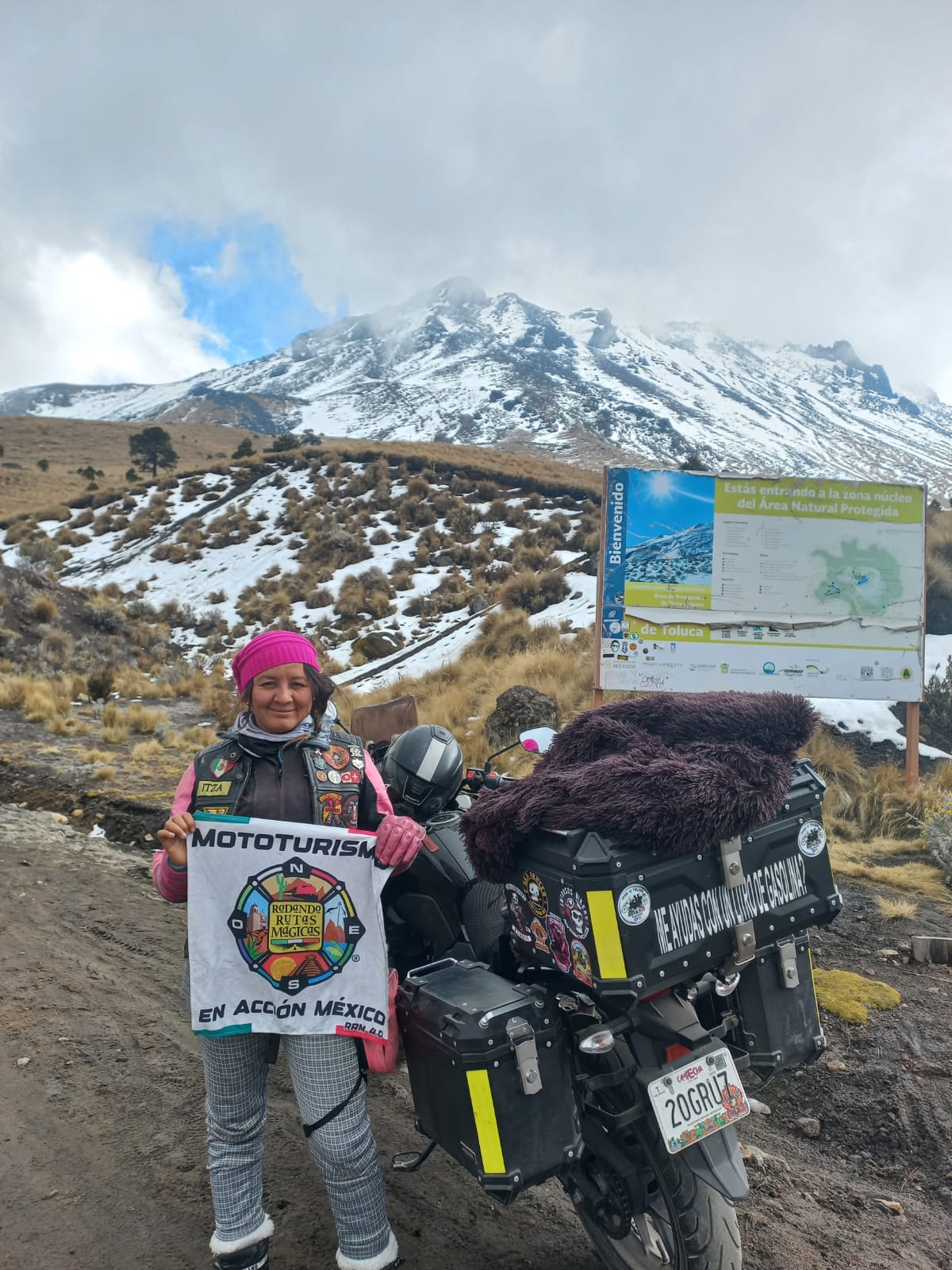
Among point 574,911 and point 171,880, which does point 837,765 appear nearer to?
point 574,911

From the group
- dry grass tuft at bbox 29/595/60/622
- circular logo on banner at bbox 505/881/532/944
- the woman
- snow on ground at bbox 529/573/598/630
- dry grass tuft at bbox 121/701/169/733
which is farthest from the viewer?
dry grass tuft at bbox 29/595/60/622

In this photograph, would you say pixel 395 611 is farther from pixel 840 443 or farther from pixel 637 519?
pixel 840 443

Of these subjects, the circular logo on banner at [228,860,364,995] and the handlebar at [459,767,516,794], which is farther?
the handlebar at [459,767,516,794]

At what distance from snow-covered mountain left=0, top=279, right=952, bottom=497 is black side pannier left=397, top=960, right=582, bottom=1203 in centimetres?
7340

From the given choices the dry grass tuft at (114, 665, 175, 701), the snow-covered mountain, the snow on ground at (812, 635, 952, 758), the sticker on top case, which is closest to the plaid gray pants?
the sticker on top case

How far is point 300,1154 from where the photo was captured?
9.84ft

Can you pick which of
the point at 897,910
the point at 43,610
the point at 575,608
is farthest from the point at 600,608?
the point at 43,610

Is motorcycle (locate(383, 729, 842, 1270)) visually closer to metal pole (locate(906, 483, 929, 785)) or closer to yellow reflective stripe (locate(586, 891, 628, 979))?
yellow reflective stripe (locate(586, 891, 628, 979))

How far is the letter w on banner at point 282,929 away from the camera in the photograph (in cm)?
220

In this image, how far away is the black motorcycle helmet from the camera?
2.98m

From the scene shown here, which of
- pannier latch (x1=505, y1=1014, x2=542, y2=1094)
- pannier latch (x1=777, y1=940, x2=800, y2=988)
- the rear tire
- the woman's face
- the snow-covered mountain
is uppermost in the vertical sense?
the snow-covered mountain

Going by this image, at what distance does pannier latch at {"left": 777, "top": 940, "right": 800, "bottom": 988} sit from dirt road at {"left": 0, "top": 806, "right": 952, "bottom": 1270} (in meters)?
0.91

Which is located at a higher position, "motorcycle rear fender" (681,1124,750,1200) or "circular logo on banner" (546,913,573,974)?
"circular logo on banner" (546,913,573,974)

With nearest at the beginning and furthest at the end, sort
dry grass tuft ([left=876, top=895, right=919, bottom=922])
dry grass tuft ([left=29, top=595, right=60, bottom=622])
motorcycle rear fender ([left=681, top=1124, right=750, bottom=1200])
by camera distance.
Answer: motorcycle rear fender ([left=681, top=1124, right=750, bottom=1200])
dry grass tuft ([left=876, top=895, right=919, bottom=922])
dry grass tuft ([left=29, top=595, right=60, bottom=622])
